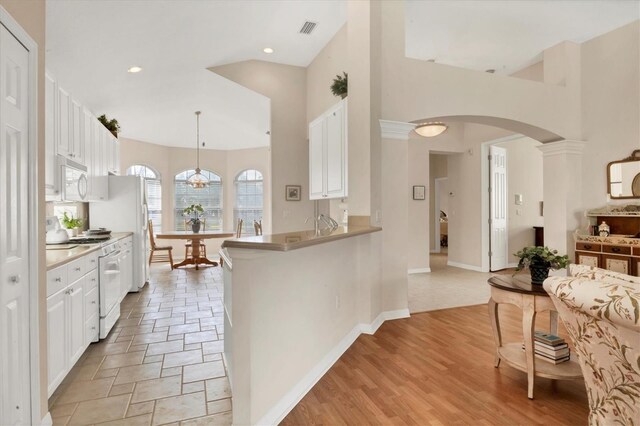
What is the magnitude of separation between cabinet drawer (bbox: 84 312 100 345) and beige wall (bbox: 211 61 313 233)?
3.24 meters

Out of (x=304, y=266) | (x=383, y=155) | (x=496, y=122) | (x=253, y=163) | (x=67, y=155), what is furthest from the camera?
(x=253, y=163)

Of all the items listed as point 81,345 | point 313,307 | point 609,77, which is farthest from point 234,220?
point 609,77

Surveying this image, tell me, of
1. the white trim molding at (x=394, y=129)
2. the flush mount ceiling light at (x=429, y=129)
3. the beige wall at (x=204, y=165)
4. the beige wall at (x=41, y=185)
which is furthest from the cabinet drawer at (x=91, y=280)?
the beige wall at (x=204, y=165)

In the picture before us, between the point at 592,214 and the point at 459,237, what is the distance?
2.68 m

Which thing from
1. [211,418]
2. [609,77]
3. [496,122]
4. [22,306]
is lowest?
[211,418]

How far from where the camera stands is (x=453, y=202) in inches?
295

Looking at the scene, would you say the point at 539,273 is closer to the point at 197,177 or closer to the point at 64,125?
the point at 64,125

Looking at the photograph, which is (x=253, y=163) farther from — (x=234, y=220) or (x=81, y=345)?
(x=81, y=345)

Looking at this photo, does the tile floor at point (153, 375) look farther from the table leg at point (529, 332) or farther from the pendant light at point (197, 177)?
the pendant light at point (197, 177)

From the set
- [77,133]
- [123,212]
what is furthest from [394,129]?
[123,212]

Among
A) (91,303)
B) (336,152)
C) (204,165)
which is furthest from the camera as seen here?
(204,165)

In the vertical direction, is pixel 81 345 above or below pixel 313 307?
below

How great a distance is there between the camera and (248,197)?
970 cm

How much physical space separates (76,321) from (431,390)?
2610mm
